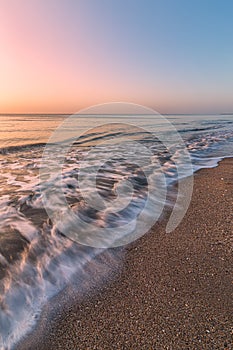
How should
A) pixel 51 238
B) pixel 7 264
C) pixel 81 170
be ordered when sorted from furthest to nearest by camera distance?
pixel 81 170 < pixel 51 238 < pixel 7 264

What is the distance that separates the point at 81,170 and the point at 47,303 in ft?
20.7

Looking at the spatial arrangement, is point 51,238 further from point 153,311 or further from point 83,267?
point 153,311

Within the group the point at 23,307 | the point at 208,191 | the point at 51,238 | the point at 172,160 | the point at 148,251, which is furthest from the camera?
the point at 172,160

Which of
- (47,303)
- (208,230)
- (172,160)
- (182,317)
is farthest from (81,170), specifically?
(182,317)

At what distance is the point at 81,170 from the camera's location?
849cm

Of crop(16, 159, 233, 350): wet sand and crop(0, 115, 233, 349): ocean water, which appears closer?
crop(16, 159, 233, 350): wet sand

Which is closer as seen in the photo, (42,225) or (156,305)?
(156,305)

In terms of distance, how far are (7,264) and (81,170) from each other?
224 inches

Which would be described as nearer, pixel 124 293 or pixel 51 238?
pixel 124 293

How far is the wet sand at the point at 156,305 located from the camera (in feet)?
6.37

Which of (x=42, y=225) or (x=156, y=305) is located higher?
(x=42, y=225)

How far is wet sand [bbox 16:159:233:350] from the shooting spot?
1.94 metres

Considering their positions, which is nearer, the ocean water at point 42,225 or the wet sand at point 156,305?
the wet sand at point 156,305

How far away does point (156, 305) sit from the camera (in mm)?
2289
